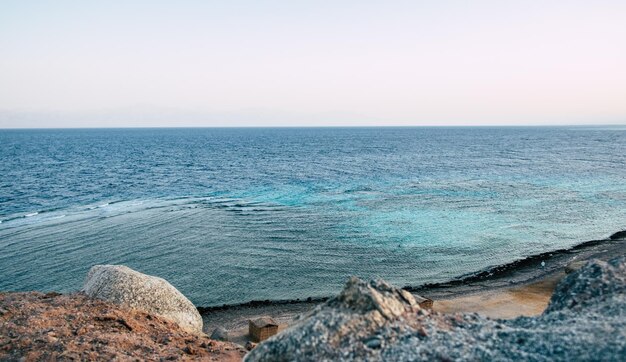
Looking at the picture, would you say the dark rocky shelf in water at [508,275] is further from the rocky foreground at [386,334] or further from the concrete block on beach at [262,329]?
the rocky foreground at [386,334]

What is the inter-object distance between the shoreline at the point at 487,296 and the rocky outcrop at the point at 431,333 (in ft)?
40.2

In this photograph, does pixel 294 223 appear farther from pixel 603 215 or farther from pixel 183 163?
pixel 183 163

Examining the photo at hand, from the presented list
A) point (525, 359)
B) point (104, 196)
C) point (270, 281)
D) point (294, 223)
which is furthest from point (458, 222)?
point (104, 196)

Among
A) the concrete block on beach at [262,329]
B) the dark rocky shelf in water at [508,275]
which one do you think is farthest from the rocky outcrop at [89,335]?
the dark rocky shelf in water at [508,275]

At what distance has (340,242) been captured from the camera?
126ft

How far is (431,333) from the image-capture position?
11.0 metres

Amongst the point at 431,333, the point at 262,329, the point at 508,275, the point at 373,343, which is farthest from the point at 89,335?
the point at 508,275

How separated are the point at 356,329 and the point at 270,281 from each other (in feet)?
66.7

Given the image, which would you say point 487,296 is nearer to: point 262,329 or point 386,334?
point 262,329

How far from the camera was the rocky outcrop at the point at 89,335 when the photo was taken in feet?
50.1

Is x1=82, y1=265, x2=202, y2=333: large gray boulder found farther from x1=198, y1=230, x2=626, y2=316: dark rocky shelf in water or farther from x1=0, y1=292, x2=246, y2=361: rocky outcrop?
x1=198, y1=230, x2=626, y2=316: dark rocky shelf in water

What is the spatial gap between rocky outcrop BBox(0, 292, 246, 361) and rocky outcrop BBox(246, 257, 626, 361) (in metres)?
6.49

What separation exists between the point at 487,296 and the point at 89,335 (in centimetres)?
2345

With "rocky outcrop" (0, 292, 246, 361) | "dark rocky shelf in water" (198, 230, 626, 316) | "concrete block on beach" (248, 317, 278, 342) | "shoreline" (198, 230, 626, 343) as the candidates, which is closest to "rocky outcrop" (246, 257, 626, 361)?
"rocky outcrop" (0, 292, 246, 361)
